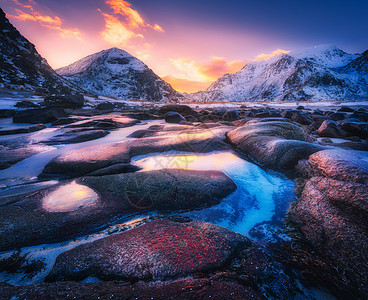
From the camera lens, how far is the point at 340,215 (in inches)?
60.9

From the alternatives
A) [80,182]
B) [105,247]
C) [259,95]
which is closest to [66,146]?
[80,182]

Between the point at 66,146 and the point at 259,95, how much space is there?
128m

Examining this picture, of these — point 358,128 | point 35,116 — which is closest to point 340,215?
point 358,128

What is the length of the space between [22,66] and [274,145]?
5322cm

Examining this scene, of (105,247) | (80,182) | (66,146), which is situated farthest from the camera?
(66,146)

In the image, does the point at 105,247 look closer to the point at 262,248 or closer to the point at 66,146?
the point at 262,248

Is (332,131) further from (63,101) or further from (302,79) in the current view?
(302,79)

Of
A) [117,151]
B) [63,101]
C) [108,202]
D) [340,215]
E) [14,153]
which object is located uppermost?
[63,101]

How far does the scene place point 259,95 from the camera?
374 ft

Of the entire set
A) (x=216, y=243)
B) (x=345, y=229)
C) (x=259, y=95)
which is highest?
(x=259, y=95)

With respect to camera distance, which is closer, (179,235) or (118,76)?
(179,235)

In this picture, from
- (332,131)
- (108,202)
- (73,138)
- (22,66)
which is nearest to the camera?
(108,202)

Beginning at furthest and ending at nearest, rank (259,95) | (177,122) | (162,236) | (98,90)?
(259,95) → (98,90) → (177,122) → (162,236)

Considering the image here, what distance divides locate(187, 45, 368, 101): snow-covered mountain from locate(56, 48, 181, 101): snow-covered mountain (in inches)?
1871
